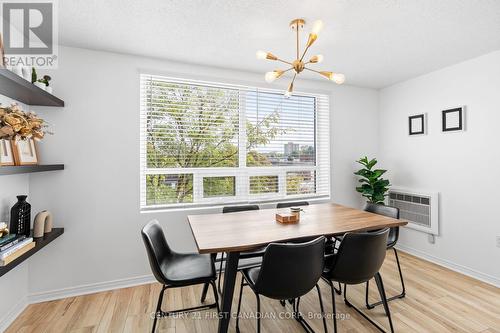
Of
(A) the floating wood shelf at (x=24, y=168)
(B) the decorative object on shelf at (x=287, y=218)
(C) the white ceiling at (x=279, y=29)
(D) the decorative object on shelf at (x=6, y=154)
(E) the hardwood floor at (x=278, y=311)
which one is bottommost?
(E) the hardwood floor at (x=278, y=311)

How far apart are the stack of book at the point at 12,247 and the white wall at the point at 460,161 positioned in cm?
443

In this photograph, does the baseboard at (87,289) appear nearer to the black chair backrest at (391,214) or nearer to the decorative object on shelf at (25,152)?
the decorative object on shelf at (25,152)

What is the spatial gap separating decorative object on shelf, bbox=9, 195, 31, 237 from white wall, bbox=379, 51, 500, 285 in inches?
178

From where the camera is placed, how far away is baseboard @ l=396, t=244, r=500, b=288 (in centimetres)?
271

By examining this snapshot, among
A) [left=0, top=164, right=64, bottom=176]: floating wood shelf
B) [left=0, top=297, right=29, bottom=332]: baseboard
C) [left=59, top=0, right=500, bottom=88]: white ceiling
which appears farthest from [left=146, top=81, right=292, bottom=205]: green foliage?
[left=0, top=297, right=29, bottom=332]: baseboard

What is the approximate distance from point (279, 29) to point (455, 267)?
3.50 meters

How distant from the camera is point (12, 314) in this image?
2.10 m

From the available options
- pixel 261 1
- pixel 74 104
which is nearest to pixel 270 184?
pixel 261 1

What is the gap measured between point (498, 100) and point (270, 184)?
2.72 metres

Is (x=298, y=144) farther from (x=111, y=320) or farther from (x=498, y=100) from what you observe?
(x=111, y=320)

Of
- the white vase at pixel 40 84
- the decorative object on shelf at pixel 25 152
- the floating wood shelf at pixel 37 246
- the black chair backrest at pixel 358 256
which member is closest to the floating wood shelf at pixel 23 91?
the white vase at pixel 40 84

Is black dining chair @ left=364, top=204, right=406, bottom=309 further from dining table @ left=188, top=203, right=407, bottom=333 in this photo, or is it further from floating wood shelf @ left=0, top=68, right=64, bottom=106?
floating wood shelf @ left=0, top=68, right=64, bottom=106

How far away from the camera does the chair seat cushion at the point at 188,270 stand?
5.81 ft

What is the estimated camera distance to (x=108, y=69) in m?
2.62
